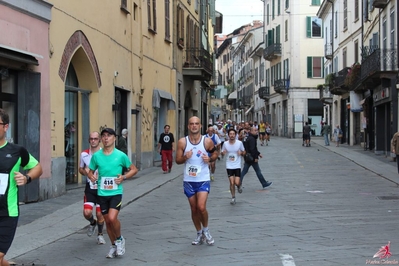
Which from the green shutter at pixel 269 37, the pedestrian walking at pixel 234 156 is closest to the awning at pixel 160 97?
the pedestrian walking at pixel 234 156

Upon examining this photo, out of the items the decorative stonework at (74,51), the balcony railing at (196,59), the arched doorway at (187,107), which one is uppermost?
the balcony railing at (196,59)

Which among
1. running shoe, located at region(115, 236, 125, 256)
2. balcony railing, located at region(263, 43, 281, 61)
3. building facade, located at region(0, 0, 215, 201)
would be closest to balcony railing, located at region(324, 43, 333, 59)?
balcony railing, located at region(263, 43, 281, 61)

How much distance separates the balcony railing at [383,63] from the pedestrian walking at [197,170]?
1964 cm

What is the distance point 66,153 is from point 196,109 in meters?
20.8

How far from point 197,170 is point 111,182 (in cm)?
124

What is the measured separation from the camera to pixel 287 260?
718 cm

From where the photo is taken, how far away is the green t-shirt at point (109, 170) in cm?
768

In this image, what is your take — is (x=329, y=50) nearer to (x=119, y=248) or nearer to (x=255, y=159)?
(x=255, y=159)

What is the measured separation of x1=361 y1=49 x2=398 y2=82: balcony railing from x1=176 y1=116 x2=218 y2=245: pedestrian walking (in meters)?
→ 19.6

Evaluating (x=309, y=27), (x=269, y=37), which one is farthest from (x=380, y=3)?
(x=269, y=37)

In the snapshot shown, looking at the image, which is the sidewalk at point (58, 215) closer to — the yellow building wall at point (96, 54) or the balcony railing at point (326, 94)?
the yellow building wall at point (96, 54)

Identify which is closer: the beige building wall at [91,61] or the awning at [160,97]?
the beige building wall at [91,61]

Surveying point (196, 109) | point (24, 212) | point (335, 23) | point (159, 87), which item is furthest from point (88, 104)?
point (335, 23)

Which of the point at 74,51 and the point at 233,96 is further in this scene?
the point at 233,96
